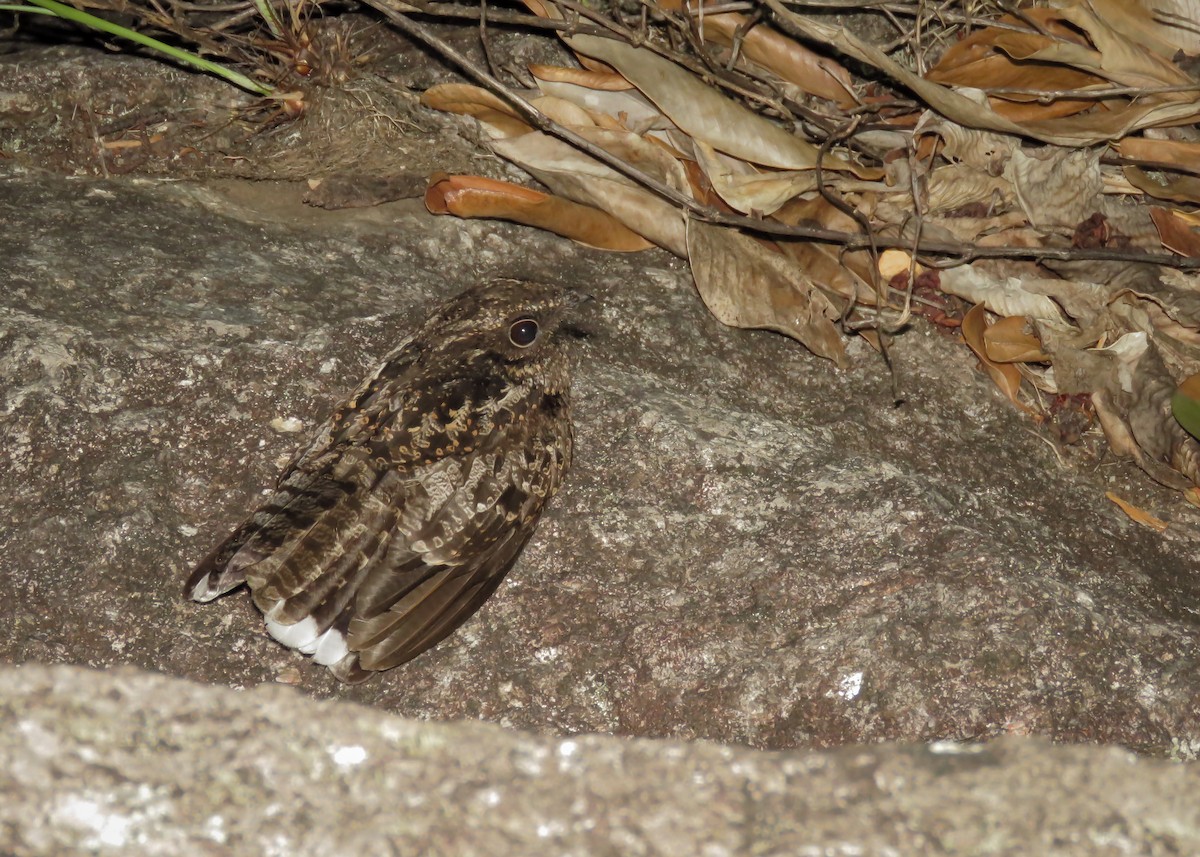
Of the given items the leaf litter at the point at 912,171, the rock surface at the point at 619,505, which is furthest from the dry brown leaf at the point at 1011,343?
the rock surface at the point at 619,505

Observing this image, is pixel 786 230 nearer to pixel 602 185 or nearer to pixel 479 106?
pixel 602 185

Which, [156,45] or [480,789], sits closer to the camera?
[480,789]

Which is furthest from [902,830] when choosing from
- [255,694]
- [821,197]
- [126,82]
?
[126,82]

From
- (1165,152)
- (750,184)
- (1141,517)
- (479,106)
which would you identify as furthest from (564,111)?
(1141,517)

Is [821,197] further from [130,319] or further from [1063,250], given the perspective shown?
[130,319]

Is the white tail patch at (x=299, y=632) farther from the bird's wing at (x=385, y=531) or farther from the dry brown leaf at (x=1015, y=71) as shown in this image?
the dry brown leaf at (x=1015, y=71)

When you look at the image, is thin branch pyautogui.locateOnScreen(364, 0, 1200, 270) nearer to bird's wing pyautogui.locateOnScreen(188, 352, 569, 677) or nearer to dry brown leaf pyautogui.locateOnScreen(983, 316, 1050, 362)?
dry brown leaf pyautogui.locateOnScreen(983, 316, 1050, 362)
